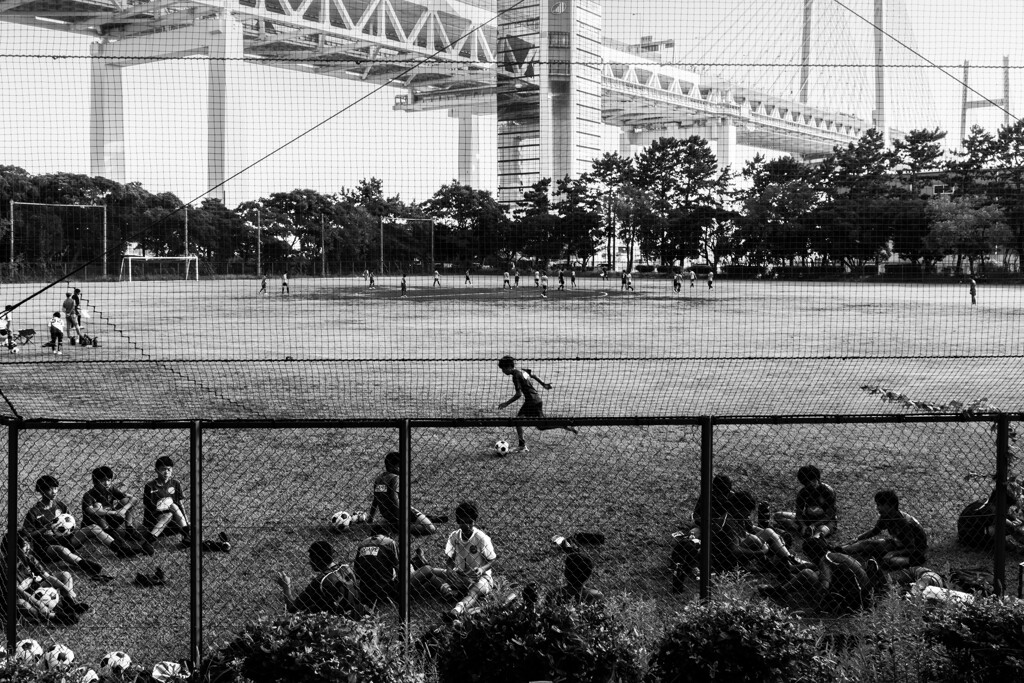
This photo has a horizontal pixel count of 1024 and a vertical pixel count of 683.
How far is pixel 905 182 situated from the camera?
14.4 meters

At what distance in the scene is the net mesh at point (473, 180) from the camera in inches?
411

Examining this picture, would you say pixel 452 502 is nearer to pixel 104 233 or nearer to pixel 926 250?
pixel 104 233

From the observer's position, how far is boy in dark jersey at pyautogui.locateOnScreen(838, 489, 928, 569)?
6711 millimetres

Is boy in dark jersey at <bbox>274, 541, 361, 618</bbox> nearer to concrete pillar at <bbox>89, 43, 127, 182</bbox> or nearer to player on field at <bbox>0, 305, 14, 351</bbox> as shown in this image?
concrete pillar at <bbox>89, 43, 127, 182</bbox>

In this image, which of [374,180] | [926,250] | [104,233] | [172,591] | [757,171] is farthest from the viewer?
[757,171]

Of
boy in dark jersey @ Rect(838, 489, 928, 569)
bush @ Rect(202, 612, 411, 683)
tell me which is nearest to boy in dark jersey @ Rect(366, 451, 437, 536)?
bush @ Rect(202, 612, 411, 683)

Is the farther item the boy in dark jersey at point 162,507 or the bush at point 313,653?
the boy in dark jersey at point 162,507

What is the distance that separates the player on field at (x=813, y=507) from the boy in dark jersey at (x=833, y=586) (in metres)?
0.90

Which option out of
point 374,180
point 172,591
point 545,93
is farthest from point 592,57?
point 172,591

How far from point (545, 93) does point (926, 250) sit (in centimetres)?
529

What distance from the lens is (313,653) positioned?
3688mm

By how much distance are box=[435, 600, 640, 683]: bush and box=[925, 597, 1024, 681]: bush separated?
1.24 metres

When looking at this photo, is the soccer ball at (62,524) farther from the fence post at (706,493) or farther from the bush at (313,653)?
the fence post at (706,493)

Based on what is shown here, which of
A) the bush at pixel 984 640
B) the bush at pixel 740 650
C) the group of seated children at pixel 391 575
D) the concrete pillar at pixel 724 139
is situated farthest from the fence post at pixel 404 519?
the concrete pillar at pixel 724 139
